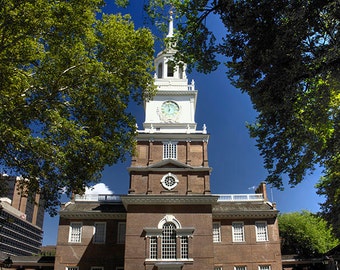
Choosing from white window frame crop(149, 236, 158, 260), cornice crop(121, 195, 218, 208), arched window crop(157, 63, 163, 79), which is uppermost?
arched window crop(157, 63, 163, 79)

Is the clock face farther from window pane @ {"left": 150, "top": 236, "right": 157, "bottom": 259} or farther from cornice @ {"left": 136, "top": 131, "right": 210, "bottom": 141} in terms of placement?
window pane @ {"left": 150, "top": 236, "right": 157, "bottom": 259}

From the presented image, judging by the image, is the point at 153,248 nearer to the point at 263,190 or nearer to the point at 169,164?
the point at 169,164

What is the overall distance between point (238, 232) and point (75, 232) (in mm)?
14818

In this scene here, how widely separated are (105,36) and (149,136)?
1613cm

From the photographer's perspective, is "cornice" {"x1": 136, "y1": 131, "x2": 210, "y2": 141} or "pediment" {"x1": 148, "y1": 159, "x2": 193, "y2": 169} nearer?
"pediment" {"x1": 148, "y1": 159, "x2": 193, "y2": 169}

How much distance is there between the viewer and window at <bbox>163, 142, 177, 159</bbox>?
96.6ft

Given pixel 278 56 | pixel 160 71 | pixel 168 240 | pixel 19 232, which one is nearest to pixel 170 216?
pixel 168 240

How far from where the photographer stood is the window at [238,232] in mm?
31641

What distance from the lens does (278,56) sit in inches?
334

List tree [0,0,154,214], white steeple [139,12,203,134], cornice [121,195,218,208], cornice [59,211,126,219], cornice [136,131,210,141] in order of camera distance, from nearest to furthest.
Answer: tree [0,0,154,214] < cornice [121,195,218,208] < cornice [136,131,210,141] < white steeple [139,12,203,134] < cornice [59,211,126,219]

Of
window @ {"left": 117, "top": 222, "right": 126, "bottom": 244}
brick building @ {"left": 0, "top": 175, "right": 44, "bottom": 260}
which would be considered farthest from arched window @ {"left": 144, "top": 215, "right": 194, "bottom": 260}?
brick building @ {"left": 0, "top": 175, "right": 44, "bottom": 260}

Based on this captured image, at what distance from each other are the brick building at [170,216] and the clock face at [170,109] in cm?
9

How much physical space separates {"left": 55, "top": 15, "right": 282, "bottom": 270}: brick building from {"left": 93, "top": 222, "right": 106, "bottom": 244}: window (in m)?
0.09

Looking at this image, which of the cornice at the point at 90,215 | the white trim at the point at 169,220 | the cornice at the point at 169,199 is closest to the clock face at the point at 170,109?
the cornice at the point at 169,199
